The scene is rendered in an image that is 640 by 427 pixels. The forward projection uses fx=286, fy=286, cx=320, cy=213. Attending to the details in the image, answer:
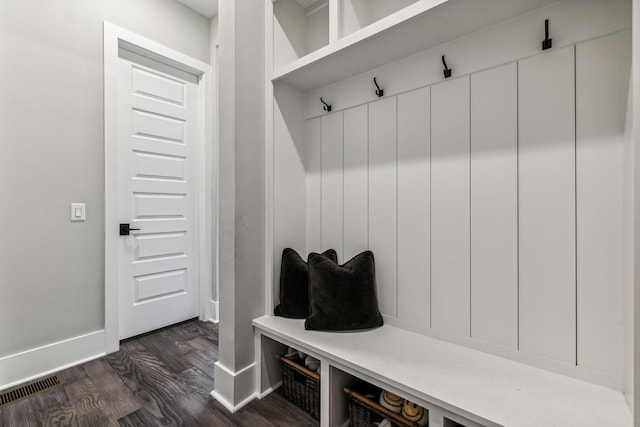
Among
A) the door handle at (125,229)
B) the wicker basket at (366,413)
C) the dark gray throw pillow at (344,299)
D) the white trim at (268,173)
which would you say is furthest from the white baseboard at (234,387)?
the door handle at (125,229)

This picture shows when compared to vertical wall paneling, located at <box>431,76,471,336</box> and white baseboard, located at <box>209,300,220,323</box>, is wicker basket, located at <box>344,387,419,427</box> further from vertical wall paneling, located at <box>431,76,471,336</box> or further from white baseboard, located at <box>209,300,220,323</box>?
white baseboard, located at <box>209,300,220,323</box>

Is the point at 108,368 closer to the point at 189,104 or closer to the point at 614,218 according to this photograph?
the point at 189,104

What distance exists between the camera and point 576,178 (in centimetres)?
103

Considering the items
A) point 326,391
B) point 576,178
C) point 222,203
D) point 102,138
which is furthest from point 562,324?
point 102,138

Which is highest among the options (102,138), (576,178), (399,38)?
(399,38)

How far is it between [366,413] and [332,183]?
1.16m

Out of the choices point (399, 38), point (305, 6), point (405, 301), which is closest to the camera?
point (399, 38)

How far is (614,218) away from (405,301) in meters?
0.86

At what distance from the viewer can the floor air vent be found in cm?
155

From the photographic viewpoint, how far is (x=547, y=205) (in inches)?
42.5

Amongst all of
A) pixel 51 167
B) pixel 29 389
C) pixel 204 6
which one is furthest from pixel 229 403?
pixel 204 6

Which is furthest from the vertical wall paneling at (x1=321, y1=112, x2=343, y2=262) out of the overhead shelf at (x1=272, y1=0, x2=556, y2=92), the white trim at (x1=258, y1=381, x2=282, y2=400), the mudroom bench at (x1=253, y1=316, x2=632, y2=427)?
the white trim at (x1=258, y1=381, x2=282, y2=400)

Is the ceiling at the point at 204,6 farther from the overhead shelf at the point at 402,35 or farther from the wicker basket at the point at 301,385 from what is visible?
the wicker basket at the point at 301,385

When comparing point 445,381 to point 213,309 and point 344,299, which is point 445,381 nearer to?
point 344,299
